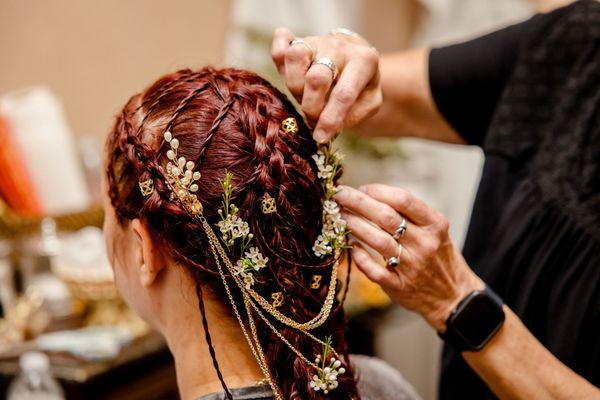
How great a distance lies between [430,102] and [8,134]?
3.63 ft

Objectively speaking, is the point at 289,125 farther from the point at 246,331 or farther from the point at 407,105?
the point at 407,105

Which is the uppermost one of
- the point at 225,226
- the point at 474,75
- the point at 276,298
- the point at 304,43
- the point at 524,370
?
the point at 304,43

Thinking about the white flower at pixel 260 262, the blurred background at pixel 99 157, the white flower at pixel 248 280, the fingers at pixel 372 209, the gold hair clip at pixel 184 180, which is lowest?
the blurred background at pixel 99 157

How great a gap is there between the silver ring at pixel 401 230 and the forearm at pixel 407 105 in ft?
1.59

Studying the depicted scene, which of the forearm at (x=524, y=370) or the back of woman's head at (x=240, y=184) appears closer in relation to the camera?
the back of woman's head at (x=240, y=184)

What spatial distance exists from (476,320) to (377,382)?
0.84ft

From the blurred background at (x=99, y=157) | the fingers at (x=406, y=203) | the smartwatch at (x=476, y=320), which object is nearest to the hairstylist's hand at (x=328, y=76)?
the fingers at (x=406, y=203)

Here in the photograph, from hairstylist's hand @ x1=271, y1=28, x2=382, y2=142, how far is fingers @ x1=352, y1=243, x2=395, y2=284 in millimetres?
175

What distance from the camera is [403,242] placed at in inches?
38.4

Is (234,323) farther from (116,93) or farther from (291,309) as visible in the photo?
(116,93)

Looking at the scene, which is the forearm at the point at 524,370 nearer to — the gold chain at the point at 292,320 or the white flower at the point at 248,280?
the gold chain at the point at 292,320

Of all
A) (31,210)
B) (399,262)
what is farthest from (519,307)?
(31,210)

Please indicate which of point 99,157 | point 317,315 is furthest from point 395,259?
point 99,157

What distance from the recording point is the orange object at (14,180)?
1.79m
